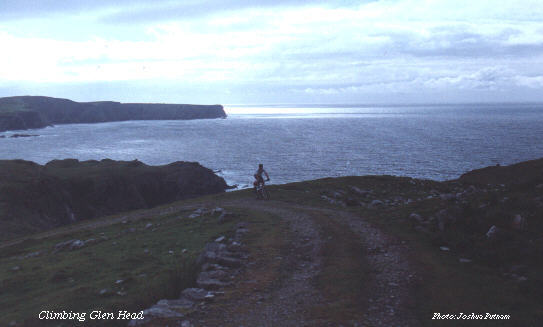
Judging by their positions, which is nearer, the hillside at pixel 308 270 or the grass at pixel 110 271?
the hillside at pixel 308 270

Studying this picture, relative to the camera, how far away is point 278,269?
40.6 ft

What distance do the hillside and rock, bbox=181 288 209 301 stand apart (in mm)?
27

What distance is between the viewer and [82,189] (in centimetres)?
5862

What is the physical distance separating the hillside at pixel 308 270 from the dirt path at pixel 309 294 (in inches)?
1.6

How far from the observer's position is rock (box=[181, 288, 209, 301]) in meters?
9.98

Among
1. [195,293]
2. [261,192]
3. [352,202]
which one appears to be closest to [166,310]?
[195,293]

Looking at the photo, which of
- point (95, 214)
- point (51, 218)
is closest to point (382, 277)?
point (51, 218)

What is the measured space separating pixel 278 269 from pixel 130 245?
916 centimetres

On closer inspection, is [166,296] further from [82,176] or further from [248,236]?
[82,176]

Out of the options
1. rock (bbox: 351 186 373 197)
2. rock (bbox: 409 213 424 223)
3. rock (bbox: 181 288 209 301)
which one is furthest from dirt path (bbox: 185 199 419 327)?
rock (bbox: 351 186 373 197)

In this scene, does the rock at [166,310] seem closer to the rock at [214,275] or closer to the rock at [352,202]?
the rock at [214,275]

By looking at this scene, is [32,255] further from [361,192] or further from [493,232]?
[361,192]

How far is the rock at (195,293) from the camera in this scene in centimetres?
998

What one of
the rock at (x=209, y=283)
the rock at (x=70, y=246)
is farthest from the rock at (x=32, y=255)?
the rock at (x=209, y=283)
